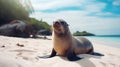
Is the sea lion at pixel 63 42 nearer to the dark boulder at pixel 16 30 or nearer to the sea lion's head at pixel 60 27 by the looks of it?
the sea lion's head at pixel 60 27

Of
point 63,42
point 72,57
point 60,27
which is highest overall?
point 60,27

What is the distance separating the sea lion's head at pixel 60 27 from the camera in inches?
239

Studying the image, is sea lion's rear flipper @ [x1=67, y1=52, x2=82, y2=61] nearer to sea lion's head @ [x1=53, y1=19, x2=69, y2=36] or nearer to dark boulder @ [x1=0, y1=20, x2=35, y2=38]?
sea lion's head @ [x1=53, y1=19, x2=69, y2=36]

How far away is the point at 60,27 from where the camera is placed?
6.23 metres

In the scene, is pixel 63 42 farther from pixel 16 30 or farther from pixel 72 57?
pixel 16 30

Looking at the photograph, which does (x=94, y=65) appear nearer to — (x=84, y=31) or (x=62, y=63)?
(x=62, y=63)

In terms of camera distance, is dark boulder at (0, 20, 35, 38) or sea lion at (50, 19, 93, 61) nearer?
sea lion at (50, 19, 93, 61)

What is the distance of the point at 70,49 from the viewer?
6.39m

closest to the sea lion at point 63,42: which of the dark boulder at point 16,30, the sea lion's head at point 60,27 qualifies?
the sea lion's head at point 60,27

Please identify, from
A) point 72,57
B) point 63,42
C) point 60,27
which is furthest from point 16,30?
point 72,57

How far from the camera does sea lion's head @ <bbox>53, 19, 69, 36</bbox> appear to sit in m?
6.08

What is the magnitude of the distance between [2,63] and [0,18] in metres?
17.7

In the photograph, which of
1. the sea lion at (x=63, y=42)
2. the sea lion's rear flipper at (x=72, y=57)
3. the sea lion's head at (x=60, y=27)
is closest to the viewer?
the sea lion's rear flipper at (x=72, y=57)

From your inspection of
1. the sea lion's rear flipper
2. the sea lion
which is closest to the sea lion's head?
the sea lion
